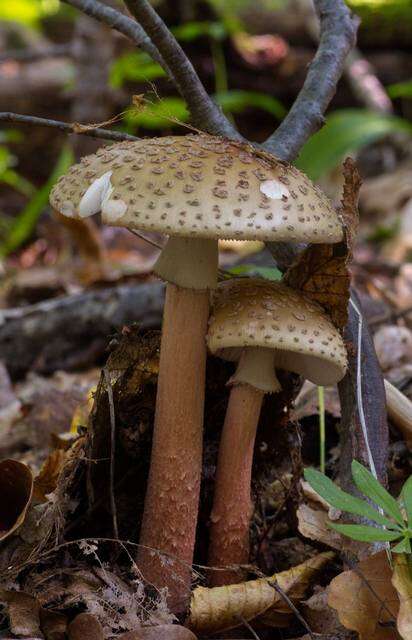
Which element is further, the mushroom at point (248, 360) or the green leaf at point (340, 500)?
the mushroom at point (248, 360)

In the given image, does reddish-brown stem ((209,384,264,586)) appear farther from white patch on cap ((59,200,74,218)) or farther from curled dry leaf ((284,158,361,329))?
white patch on cap ((59,200,74,218))

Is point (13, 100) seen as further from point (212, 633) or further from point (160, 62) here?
point (212, 633)

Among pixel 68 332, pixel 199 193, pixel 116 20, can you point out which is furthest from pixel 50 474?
pixel 68 332

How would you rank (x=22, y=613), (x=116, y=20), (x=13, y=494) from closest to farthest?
1. (x=22, y=613)
2. (x=13, y=494)
3. (x=116, y=20)

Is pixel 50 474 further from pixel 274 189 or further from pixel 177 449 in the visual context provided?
pixel 274 189

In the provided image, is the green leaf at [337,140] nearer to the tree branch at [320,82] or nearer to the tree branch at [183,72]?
the tree branch at [320,82]

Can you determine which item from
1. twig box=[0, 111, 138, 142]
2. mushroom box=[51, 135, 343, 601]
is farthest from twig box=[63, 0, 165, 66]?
mushroom box=[51, 135, 343, 601]

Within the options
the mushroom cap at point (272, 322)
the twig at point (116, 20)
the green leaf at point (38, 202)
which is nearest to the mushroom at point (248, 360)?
the mushroom cap at point (272, 322)
